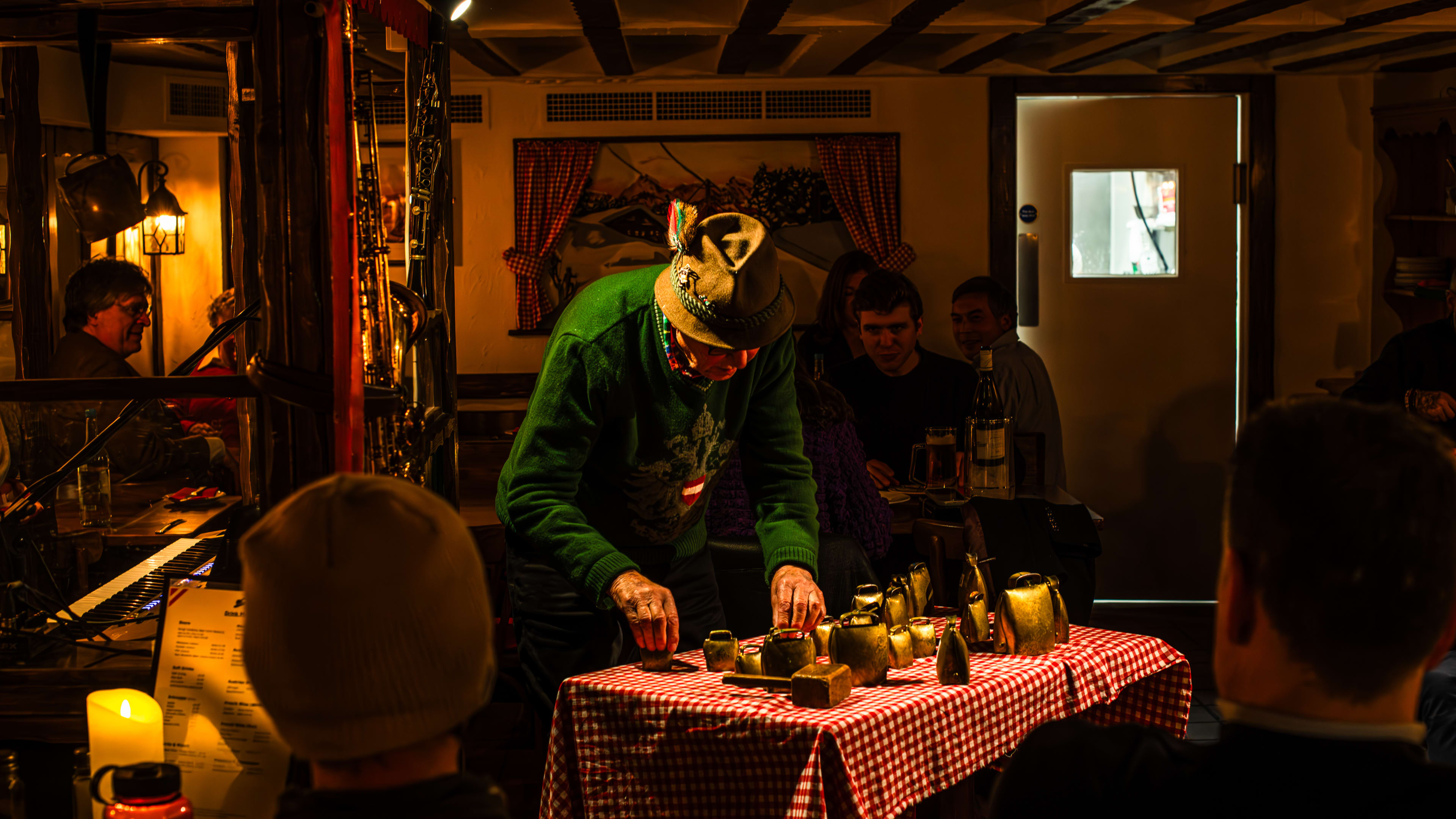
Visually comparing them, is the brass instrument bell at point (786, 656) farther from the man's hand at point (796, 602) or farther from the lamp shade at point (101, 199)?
the lamp shade at point (101, 199)

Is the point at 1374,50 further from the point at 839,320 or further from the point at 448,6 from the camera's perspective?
the point at 448,6

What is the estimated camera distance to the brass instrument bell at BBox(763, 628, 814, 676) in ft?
6.59

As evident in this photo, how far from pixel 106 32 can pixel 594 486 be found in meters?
1.23

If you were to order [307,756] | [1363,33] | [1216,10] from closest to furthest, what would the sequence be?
[307,756], [1216,10], [1363,33]

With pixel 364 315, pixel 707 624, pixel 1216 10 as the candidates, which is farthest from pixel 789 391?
pixel 1216 10

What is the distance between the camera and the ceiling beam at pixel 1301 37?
13.6 feet

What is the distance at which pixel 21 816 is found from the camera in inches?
55.9

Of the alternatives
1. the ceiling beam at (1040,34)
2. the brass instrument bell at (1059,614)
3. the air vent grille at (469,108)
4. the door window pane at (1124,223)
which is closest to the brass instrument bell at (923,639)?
the brass instrument bell at (1059,614)

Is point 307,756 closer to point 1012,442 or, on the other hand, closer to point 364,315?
point 364,315

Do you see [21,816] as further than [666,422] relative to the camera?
No

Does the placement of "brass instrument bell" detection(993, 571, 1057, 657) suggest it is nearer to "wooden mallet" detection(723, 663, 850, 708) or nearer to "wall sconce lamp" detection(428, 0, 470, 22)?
"wooden mallet" detection(723, 663, 850, 708)

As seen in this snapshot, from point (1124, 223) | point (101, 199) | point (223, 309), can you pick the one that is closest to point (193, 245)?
point (101, 199)

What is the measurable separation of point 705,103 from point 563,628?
4.08m

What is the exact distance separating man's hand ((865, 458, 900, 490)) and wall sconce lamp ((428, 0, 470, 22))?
2510mm
